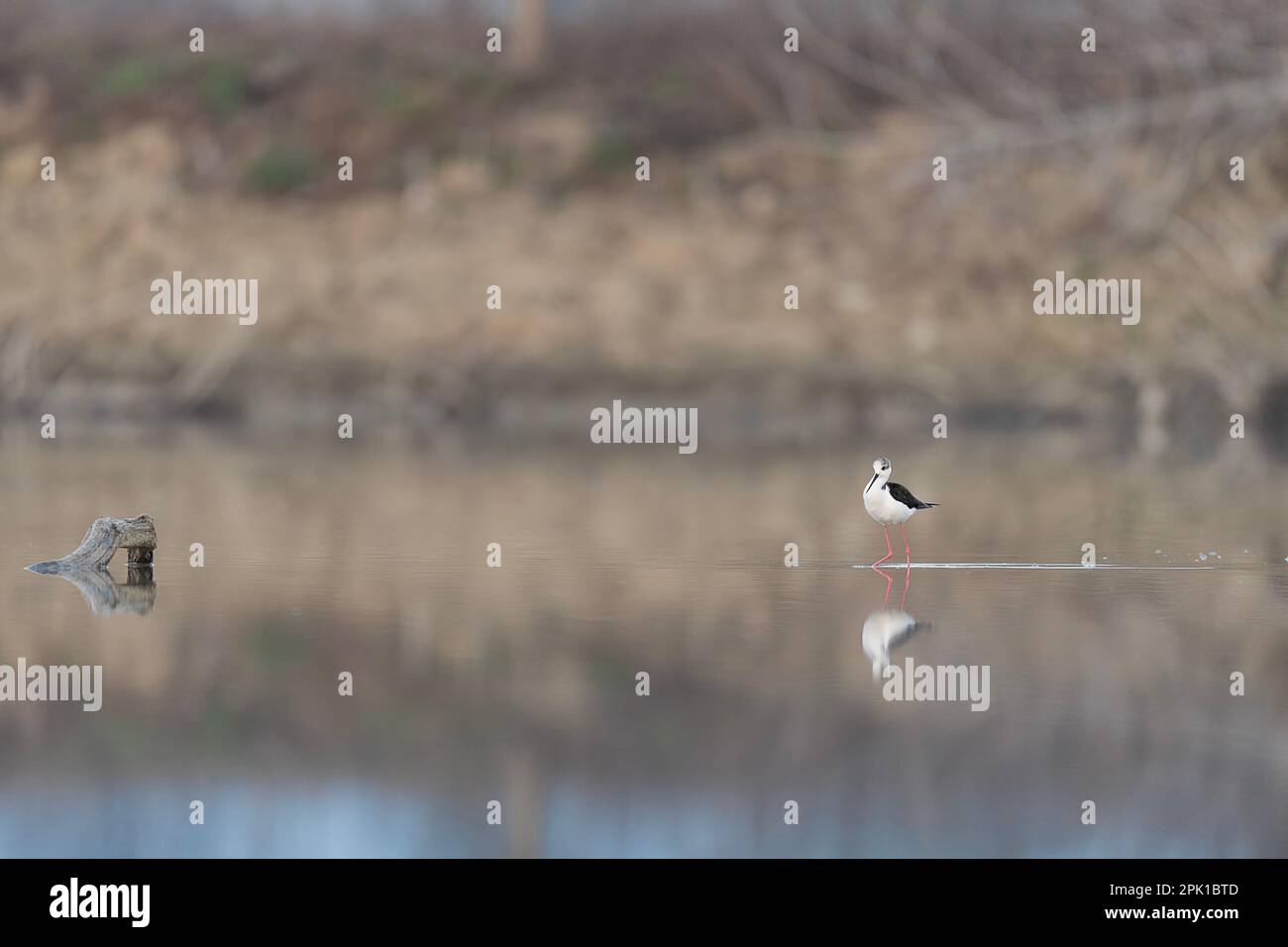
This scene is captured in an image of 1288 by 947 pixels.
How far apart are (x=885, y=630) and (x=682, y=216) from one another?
17.1 m

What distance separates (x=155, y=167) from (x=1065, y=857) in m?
22.3

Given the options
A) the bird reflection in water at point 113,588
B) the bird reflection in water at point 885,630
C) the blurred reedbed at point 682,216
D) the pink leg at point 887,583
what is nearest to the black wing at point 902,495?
the pink leg at point 887,583

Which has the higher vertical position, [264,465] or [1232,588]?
[264,465]

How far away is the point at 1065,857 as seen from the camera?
4059 millimetres

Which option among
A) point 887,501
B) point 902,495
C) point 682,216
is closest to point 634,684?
point 887,501

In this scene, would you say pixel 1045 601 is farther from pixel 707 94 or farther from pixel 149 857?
pixel 707 94

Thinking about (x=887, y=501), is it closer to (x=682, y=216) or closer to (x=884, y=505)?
(x=884, y=505)

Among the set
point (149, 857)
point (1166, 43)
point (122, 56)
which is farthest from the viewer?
point (122, 56)

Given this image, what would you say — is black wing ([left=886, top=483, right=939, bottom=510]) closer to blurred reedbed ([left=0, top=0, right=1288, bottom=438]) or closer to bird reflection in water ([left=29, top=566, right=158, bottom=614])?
bird reflection in water ([left=29, top=566, right=158, bottom=614])

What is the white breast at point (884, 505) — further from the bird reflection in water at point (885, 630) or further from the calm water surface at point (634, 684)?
the bird reflection in water at point (885, 630)

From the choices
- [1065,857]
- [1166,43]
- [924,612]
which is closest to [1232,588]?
[924,612]

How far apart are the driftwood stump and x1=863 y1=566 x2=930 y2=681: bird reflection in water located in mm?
3519

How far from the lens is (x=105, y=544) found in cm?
866
